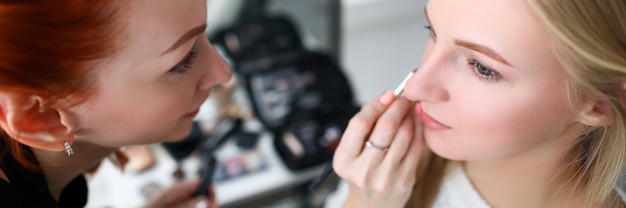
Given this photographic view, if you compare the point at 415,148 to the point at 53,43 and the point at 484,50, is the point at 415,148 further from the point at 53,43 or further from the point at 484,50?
the point at 53,43

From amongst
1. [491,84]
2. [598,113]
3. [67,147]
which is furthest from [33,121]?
[598,113]

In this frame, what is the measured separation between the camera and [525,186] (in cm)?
73

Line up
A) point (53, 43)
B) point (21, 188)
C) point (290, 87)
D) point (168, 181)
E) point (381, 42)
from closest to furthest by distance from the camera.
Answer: point (53, 43) → point (21, 188) → point (168, 181) → point (290, 87) → point (381, 42)

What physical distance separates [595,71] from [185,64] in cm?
42

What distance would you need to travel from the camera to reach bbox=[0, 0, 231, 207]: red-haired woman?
1.79 feet

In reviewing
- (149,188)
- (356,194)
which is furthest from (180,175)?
(356,194)

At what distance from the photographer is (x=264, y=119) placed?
1.27 m

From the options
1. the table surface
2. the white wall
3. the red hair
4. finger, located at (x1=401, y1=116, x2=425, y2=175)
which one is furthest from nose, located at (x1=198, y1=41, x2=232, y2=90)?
the white wall

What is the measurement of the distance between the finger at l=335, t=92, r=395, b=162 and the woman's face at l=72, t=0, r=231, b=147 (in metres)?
0.17

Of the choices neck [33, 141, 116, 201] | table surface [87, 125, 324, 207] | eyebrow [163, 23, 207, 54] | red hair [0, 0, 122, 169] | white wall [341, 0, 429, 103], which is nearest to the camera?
red hair [0, 0, 122, 169]

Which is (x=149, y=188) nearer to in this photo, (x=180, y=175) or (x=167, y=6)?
(x=180, y=175)

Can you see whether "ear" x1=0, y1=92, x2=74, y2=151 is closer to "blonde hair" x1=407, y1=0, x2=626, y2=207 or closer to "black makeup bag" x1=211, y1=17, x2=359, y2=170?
"blonde hair" x1=407, y1=0, x2=626, y2=207

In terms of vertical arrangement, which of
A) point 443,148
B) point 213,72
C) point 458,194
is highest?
point 213,72

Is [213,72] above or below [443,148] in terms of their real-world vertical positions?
above
